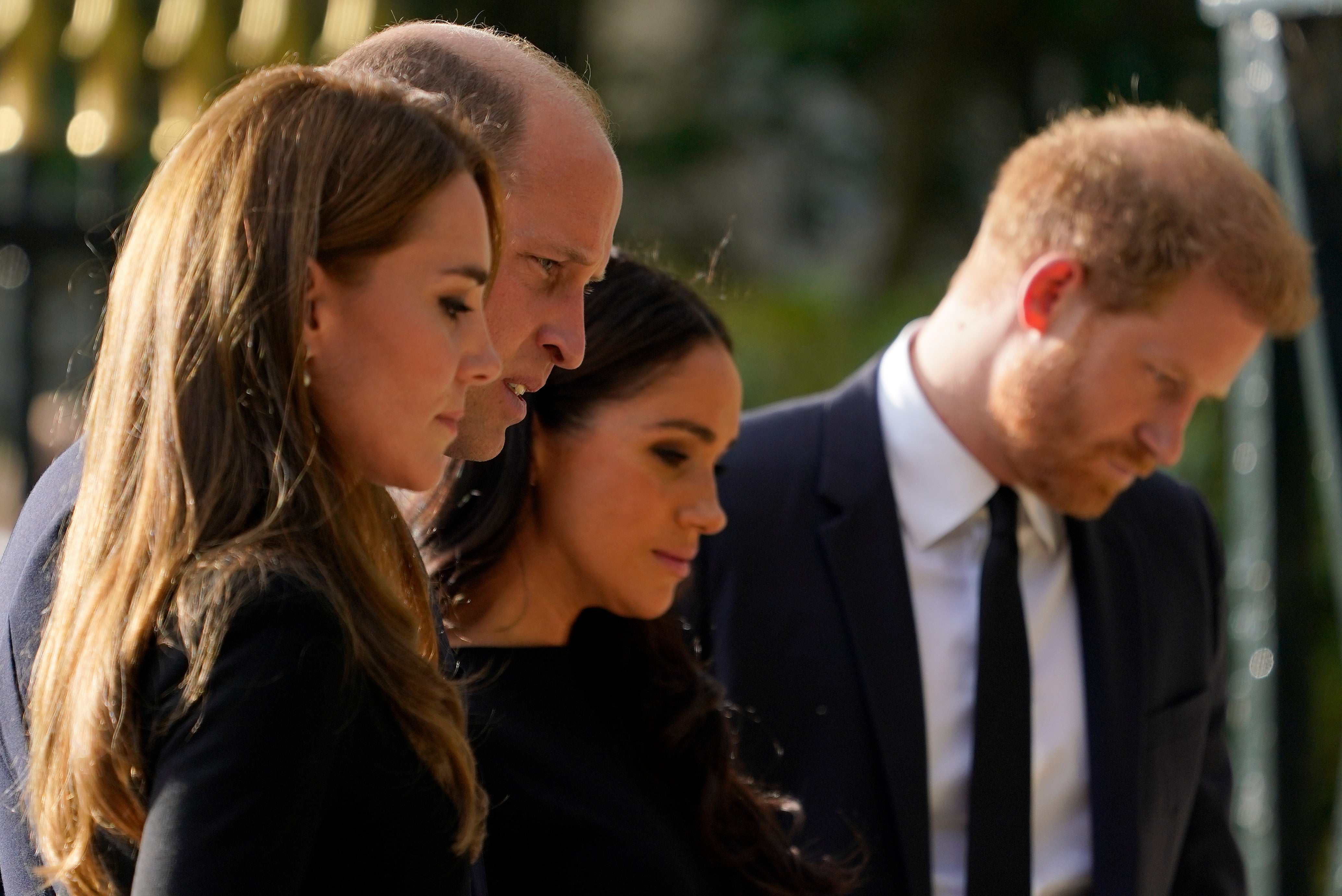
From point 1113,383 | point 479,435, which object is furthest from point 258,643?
point 1113,383

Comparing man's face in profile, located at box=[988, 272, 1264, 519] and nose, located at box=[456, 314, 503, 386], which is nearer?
nose, located at box=[456, 314, 503, 386]

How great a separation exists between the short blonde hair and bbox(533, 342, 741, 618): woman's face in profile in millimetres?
960

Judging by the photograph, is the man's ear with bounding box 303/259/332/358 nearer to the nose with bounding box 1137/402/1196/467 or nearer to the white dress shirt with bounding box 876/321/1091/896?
the white dress shirt with bounding box 876/321/1091/896

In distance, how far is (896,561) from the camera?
2.49m

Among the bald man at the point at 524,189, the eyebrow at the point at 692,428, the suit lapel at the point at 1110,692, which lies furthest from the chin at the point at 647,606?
the suit lapel at the point at 1110,692

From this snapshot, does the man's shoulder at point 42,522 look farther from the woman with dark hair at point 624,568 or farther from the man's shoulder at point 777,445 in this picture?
the man's shoulder at point 777,445

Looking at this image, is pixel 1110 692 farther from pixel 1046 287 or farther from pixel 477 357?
pixel 477 357

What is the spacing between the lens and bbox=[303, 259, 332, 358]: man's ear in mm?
1138

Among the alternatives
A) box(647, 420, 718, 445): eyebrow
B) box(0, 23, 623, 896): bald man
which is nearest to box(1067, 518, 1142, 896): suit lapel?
box(647, 420, 718, 445): eyebrow

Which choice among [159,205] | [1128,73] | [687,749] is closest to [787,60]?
[1128,73]

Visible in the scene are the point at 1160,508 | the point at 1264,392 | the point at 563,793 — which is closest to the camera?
the point at 563,793

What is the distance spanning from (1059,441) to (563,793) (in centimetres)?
118

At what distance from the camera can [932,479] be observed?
102 inches

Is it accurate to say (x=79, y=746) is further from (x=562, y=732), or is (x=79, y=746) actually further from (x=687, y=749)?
(x=687, y=749)
